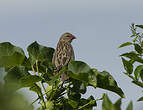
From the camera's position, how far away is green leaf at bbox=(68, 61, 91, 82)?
2160 millimetres

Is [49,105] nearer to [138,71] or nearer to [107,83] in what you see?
[107,83]

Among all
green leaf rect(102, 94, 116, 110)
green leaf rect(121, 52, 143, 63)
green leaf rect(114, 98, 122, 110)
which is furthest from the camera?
green leaf rect(121, 52, 143, 63)

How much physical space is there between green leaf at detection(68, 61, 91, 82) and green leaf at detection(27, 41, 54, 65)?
684 mm

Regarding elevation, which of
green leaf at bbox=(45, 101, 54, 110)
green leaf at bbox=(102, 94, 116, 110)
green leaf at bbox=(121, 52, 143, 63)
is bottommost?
green leaf at bbox=(45, 101, 54, 110)

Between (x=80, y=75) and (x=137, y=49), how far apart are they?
1.23 meters

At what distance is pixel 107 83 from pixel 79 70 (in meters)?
0.26

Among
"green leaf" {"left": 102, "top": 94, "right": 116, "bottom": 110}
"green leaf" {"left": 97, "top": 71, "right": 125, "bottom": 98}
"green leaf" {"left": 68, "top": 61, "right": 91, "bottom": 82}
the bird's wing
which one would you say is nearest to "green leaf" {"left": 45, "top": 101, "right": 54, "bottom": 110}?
"green leaf" {"left": 68, "top": 61, "right": 91, "bottom": 82}

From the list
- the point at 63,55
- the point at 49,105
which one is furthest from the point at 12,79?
the point at 63,55

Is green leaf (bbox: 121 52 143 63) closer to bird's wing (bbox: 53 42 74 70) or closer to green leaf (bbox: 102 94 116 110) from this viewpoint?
green leaf (bbox: 102 94 116 110)

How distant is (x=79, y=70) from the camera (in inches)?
91.7

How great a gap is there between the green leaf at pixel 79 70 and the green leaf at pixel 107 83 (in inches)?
6.0

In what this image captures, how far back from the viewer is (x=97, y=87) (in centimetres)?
245

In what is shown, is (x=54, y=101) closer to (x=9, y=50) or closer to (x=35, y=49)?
(x=9, y=50)

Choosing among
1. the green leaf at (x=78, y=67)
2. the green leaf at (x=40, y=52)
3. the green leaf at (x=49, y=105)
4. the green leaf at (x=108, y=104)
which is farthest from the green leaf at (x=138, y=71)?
the green leaf at (x=108, y=104)
